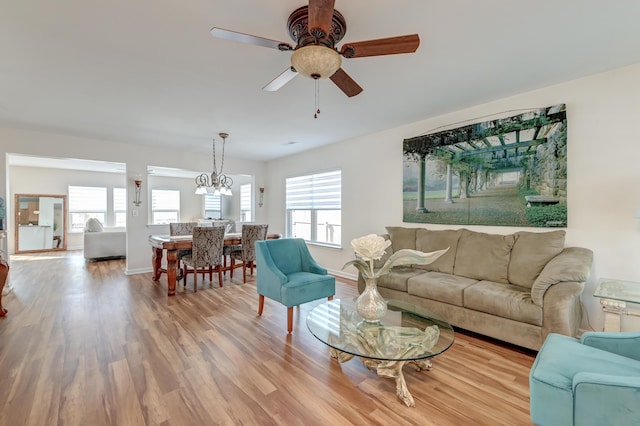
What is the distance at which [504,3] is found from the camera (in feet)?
5.59

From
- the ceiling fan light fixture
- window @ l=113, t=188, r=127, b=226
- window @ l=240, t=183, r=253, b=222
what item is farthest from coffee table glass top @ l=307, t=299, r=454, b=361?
window @ l=113, t=188, r=127, b=226

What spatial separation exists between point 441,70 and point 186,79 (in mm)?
2399

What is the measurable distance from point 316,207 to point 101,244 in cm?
513

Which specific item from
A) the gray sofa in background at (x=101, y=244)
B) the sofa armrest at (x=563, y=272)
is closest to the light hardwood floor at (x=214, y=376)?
the sofa armrest at (x=563, y=272)

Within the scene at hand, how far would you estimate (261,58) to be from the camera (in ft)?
7.57

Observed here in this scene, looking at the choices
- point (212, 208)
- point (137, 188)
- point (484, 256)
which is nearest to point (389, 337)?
point (484, 256)

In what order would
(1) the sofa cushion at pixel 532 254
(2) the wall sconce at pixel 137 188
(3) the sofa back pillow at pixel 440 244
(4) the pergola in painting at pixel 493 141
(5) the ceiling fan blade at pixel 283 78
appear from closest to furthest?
(5) the ceiling fan blade at pixel 283 78 → (1) the sofa cushion at pixel 532 254 → (4) the pergola in painting at pixel 493 141 → (3) the sofa back pillow at pixel 440 244 → (2) the wall sconce at pixel 137 188

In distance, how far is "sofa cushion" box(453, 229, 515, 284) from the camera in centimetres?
291

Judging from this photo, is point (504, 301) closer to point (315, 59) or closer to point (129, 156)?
point (315, 59)

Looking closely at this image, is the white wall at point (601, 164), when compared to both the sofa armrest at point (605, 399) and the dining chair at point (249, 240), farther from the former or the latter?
the dining chair at point (249, 240)

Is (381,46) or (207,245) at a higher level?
(381,46)

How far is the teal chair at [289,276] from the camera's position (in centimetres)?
280

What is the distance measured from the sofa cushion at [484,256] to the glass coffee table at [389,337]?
1099 mm

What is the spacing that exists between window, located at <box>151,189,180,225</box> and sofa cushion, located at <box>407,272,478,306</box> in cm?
862
